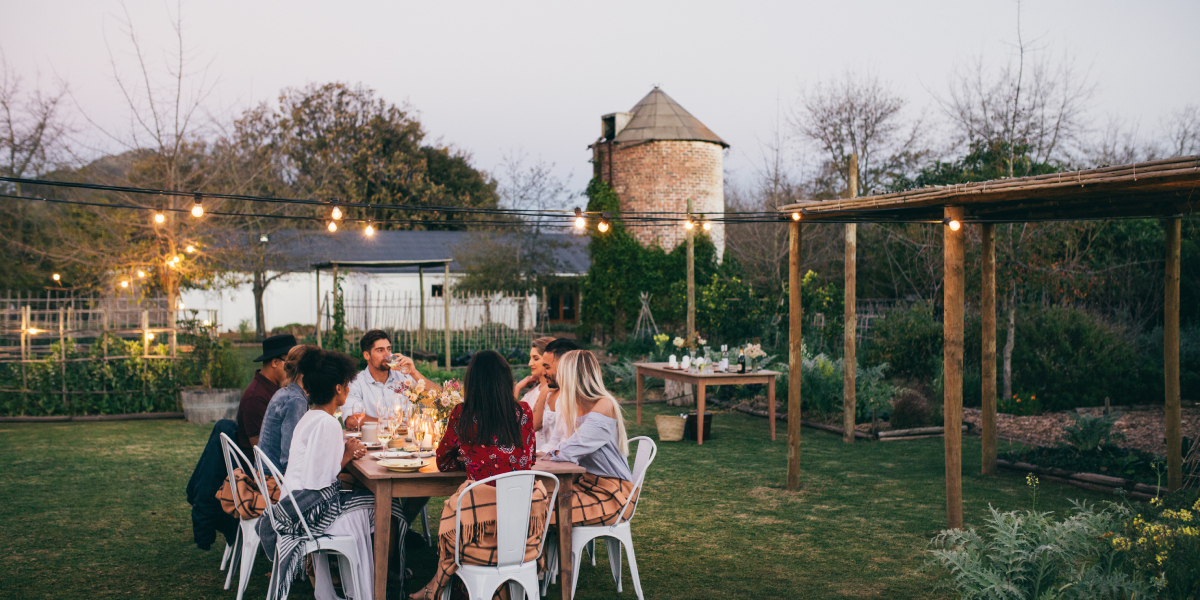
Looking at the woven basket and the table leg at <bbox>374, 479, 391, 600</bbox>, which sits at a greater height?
the table leg at <bbox>374, 479, 391, 600</bbox>

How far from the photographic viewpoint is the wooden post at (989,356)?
7797 millimetres

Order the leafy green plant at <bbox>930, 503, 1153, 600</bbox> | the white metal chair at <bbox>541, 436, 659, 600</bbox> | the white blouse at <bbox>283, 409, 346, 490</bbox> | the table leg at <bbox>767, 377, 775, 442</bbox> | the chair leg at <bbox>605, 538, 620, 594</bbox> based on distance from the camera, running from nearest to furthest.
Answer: the leafy green plant at <bbox>930, 503, 1153, 600</bbox> → the white blouse at <bbox>283, 409, 346, 490</bbox> → the white metal chair at <bbox>541, 436, 659, 600</bbox> → the chair leg at <bbox>605, 538, 620, 594</bbox> → the table leg at <bbox>767, 377, 775, 442</bbox>

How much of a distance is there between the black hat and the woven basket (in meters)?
5.53

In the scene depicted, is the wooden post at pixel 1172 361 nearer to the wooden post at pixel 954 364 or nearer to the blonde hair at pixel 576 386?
the wooden post at pixel 954 364

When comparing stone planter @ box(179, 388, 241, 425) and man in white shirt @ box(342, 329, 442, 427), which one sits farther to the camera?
stone planter @ box(179, 388, 241, 425)

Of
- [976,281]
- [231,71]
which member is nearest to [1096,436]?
[976,281]

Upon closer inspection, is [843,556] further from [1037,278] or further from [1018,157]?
[1018,157]

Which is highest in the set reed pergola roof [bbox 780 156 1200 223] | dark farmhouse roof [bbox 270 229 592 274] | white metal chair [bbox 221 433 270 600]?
dark farmhouse roof [bbox 270 229 592 274]

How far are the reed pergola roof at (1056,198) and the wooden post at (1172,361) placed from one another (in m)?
0.33

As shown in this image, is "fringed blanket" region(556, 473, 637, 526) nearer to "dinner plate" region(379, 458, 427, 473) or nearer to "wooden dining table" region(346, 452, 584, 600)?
"wooden dining table" region(346, 452, 584, 600)

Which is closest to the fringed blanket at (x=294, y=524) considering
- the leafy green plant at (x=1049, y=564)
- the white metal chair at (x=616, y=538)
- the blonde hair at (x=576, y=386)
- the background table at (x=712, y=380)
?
the white metal chair at (x=616, y=538)

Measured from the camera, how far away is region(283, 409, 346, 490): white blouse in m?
4.10

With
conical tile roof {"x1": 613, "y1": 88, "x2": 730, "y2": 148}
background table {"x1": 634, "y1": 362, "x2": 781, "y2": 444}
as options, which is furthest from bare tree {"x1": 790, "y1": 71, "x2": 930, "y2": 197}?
background table {"x1": 634, "y1": 362, "x2": 781, "y2": 444}

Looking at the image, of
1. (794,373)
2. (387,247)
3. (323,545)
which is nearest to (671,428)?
(794,373)
